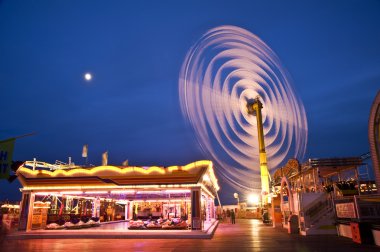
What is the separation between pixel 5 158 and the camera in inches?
261

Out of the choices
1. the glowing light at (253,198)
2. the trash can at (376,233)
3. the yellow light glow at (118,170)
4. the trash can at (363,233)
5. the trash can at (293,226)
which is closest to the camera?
the trash can at (376,233)

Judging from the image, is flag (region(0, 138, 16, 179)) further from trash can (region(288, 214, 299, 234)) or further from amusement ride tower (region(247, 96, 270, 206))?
amusement ride tower (region(247, 96, 270, 206))

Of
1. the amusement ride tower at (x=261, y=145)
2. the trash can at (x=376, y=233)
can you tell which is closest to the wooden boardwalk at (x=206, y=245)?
the trash can at (x=376, y=233)

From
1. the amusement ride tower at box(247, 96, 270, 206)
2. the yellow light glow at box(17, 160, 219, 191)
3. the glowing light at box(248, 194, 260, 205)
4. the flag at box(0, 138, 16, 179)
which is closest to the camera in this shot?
the flag at box(0, 138, 16, 179)

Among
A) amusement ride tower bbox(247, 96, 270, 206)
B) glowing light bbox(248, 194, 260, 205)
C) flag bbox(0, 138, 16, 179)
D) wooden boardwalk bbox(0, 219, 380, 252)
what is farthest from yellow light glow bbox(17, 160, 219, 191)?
glowing light bbox(248, 194, 260, 205)

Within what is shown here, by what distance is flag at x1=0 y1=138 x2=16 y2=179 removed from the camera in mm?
6527

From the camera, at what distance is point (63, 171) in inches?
832

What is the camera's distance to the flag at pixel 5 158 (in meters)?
6.53

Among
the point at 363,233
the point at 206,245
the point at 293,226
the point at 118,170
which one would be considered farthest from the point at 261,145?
the point at 206,245

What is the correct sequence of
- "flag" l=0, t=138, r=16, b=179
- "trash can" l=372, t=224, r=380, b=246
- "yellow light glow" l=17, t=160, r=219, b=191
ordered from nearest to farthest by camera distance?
"flag" l=0, t=138, r=16, b=179 < "trash can" l=372, t=224, r=380, b=246 < "yellow light glow" l=17, t=160, r=219, b=191

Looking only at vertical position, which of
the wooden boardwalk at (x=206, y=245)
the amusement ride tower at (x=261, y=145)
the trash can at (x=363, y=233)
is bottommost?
the wooden boardwalk at (x=206, y=245)

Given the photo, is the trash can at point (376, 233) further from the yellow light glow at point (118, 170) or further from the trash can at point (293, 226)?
the yellow light glow at point (118, 170)

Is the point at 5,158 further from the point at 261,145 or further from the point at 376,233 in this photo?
the point at 261,145

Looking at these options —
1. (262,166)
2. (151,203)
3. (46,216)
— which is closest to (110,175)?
(46,216)
